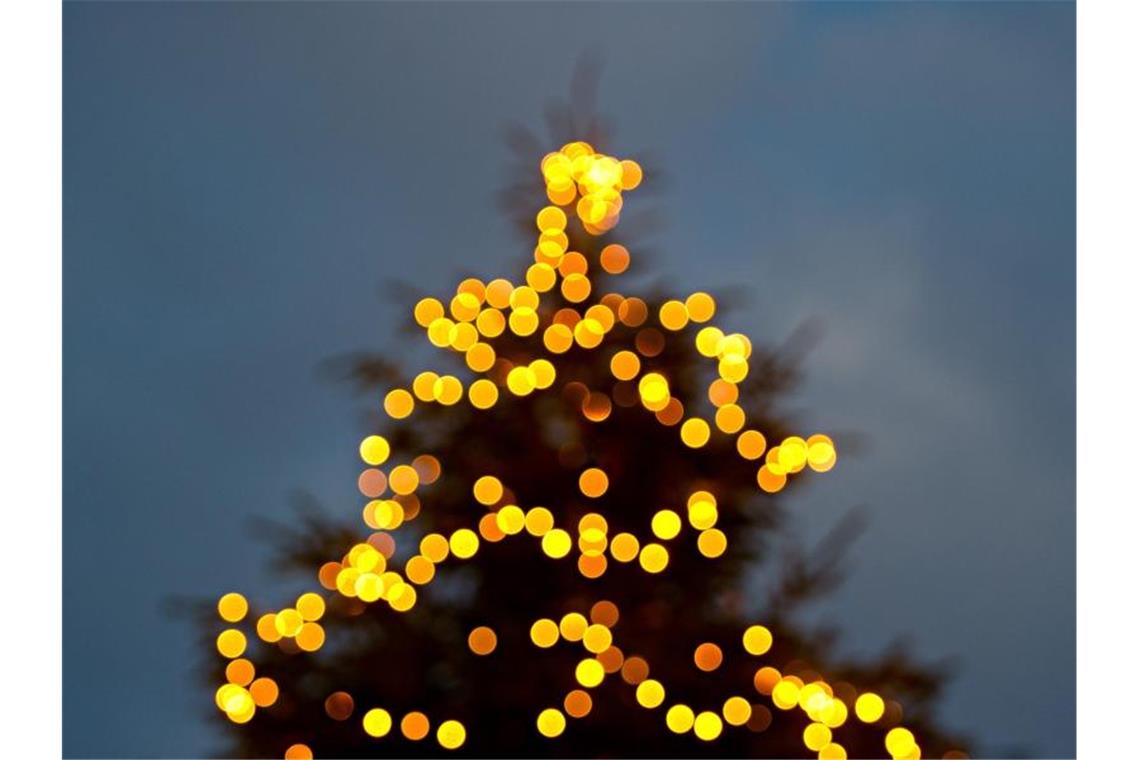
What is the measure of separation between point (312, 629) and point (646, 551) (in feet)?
2.59

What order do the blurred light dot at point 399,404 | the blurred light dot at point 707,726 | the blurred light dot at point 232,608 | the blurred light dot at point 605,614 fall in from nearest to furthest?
the blurred light dot at point 707,726
the blurred light dot at point 605,614
the blurred light dot at point 232,608
the blurred light dot at point 399,404

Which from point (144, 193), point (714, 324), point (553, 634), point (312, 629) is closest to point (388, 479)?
point (312, 629)

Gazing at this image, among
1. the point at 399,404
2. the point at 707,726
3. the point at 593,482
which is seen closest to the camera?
the point at 707,726

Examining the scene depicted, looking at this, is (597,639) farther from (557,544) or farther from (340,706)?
(340,706)

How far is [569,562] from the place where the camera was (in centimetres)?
221

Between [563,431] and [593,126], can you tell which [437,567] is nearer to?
[563,431]

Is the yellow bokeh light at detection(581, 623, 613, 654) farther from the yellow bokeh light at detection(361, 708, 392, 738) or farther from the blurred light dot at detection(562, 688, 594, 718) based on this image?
the yellow bokeh light at detection(361, 708, 392, 738)

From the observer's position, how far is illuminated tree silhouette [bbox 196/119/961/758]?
2.09 metres

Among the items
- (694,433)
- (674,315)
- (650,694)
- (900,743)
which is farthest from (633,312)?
(900,743)

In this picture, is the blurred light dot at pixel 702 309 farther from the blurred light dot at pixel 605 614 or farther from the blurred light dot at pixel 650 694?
the blurred light dot at pixel 650 694

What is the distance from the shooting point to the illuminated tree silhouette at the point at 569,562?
2.09 meters

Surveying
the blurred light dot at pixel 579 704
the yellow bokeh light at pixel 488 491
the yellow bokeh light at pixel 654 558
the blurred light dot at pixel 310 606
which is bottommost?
the blurred light dot at pixel 579 704

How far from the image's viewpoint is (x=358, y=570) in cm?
220

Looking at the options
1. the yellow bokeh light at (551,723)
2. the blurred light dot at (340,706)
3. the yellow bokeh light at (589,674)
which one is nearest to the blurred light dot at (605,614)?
the yellow bokeh light at (589,674)
